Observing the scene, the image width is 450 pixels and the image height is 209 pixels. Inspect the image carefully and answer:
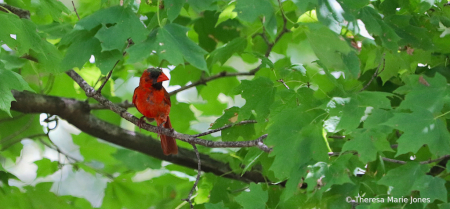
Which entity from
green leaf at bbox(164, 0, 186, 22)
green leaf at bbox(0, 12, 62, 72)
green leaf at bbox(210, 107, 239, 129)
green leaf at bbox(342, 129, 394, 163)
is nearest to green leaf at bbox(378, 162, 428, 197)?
green leaf at bbox(342, 129, 394, 163)

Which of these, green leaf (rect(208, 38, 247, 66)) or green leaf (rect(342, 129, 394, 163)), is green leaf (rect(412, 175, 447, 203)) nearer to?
green leaf (rect(342, 129, 394, 163))

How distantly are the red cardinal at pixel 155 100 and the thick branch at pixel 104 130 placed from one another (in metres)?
0.28

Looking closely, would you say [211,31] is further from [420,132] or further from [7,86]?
[420,132]

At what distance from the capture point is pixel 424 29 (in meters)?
2.55

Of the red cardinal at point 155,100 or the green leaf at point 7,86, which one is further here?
the red cardinal at point 155,100

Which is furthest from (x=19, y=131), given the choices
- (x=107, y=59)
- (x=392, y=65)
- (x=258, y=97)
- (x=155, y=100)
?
(x=392, y=65)

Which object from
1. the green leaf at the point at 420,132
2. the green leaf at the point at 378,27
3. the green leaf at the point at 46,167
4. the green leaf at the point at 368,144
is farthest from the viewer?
the green leaf at the point at 46,167

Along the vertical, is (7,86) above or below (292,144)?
above

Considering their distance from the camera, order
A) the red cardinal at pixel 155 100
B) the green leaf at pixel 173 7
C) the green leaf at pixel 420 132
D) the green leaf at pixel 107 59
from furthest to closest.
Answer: the red cardinal at pixel 155 100 → the green leaf at pixel 107 59 → the green leaf at pixel 173 7 → the green leaf at pixel 420 132

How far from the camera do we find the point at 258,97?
7.42 feet

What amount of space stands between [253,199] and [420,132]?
2.87 feet

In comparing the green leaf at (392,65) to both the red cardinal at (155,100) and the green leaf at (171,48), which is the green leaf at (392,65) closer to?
the green leaf at (171,48)

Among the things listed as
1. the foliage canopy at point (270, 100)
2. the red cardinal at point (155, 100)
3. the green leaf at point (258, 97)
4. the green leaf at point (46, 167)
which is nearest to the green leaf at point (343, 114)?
the foliage canopy at point (270, 100)

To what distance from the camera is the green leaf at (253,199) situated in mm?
2090
